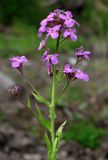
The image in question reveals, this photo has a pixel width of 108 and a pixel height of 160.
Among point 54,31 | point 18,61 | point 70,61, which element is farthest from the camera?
point 70,61

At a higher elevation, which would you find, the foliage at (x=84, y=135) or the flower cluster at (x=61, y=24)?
the flower cluster at (x=61, y=24)

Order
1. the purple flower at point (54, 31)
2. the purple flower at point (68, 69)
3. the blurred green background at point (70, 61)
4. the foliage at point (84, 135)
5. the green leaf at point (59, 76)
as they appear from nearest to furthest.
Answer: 1. the purple flower at point (54, 31)
2. the purple flower at point (68, 69)
3. the green leaf at point (59, 76)
4. the foliage at point (84, 135)
5. the blurred green background at point (70, 61)

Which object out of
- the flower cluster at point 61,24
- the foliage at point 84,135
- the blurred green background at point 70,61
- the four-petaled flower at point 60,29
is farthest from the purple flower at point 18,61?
the foliage at point 84,135

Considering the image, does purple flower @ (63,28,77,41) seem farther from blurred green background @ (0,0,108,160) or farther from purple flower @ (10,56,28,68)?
blurred green background @ (0,0,108,160)

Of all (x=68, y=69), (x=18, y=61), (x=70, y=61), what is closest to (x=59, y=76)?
(x=68, y=69)

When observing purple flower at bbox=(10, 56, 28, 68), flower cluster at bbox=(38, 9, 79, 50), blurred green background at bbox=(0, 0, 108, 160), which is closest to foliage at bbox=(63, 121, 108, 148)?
blurred green background at bbox=(0, 0, 108, 160)

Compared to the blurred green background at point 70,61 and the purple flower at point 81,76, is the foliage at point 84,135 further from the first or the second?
the purple flower at point 81,76

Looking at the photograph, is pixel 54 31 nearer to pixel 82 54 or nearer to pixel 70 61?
pixel 82 54

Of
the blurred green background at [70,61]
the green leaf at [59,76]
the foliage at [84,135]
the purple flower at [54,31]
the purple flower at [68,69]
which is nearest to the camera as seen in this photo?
the purple flower at [54,31]
